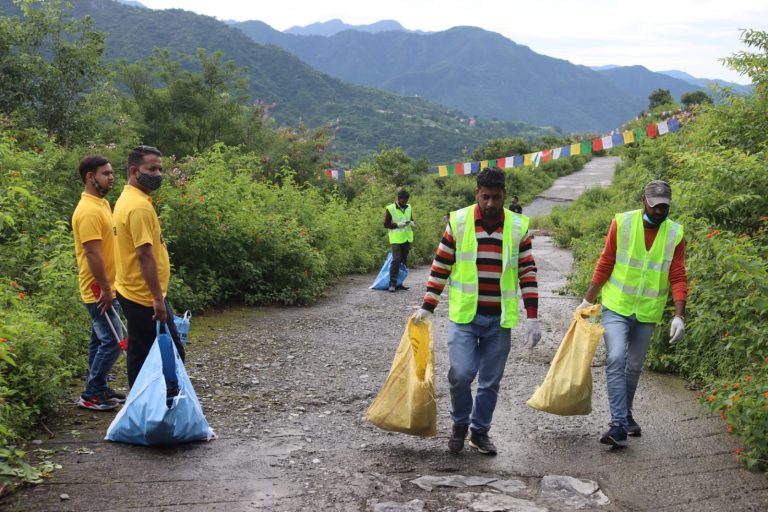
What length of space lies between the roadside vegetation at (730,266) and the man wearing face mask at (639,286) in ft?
1.57

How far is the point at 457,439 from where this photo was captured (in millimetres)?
4941

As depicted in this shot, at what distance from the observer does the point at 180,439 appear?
15.8 feet

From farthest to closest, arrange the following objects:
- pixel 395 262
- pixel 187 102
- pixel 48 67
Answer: pixel 187 102 → pixel 48 67 → pixel 395 262

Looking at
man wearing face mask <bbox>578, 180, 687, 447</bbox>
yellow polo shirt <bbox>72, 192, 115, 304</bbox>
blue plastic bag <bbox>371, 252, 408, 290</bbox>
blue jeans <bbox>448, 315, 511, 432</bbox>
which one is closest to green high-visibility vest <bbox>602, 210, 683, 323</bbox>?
man wearing face mask <bbox>578, 180, 687, 447</bbox>

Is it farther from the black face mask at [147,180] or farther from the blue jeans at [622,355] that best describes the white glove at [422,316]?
the black face mask at [147,180]

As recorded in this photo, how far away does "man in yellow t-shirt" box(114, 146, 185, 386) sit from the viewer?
15.4ft

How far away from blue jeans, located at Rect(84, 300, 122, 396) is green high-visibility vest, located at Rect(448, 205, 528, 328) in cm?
253

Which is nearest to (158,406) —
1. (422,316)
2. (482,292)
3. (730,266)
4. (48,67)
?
(422,316)

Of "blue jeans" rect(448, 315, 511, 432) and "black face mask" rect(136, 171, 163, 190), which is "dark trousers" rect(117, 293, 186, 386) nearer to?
"black face mask" rect(136, 171, 163, 190)

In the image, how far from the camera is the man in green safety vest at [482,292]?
477cm

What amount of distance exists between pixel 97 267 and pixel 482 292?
270 centimetres

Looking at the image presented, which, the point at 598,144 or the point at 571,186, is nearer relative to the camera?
the point at 598,144

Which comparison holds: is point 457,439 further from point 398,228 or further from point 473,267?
point 398,228

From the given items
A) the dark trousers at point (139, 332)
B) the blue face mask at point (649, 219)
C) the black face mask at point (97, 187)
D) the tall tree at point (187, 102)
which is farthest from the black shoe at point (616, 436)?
the tall tree at point (187, 102)
